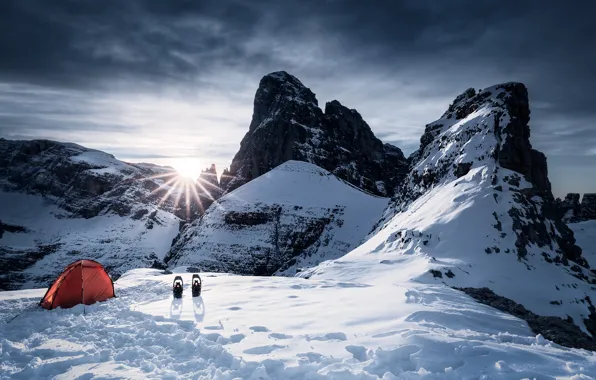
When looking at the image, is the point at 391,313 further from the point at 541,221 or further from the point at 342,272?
the point at 541,221

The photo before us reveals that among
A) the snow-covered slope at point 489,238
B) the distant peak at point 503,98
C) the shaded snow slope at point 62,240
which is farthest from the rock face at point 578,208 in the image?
the shaded snow slope at point 62,240

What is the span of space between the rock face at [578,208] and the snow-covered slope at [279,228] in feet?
181

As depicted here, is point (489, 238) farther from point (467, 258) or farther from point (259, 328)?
point (259, 328)

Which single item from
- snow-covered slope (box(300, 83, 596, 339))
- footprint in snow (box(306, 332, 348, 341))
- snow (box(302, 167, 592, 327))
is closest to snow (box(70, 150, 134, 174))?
snow-covered slope (box(300, 83, 596, 339))

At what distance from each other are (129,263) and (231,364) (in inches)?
4679

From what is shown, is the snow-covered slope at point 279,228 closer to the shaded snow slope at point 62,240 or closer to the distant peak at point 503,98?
the distant peak at point 503,98

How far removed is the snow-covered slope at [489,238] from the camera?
80.0 feet

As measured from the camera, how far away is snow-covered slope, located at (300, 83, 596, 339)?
24.4m

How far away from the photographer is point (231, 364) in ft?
23.5

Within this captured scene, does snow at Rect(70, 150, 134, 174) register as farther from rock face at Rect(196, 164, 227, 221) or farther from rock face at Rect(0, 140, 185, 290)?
rock face at Rect(196, 164, 227, 221)

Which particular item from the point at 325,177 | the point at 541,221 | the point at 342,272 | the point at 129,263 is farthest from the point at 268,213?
the point at 129,263

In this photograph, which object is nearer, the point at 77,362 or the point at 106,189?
the point at 77,362

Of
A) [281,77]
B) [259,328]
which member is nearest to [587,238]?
[259,328]

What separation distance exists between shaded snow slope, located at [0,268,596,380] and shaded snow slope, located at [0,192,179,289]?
103 metres
